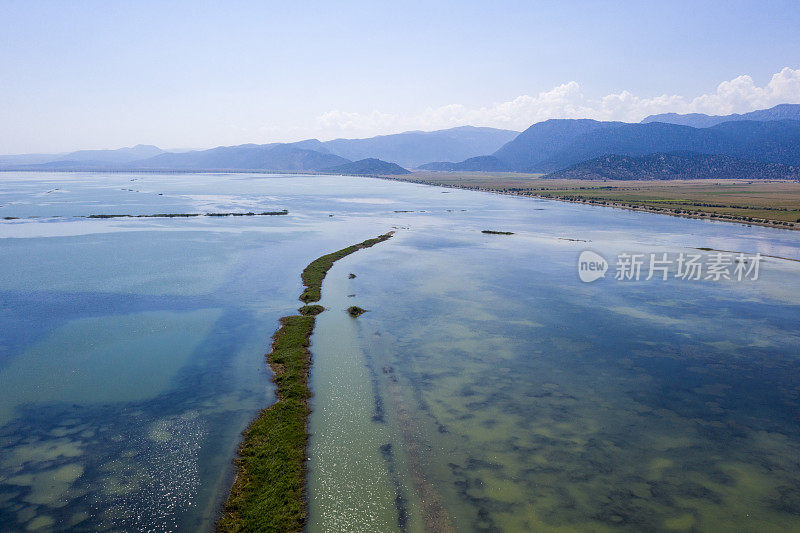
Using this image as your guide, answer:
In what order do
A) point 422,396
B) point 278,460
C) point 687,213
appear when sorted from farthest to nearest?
1. point 687,213
2. point 422,396
3. point 278,460

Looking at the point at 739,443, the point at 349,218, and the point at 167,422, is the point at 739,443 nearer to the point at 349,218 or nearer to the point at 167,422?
the point at 167,422

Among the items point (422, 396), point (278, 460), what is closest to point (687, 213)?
point (422, 396)

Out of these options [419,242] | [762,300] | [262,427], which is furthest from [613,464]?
[419,242]

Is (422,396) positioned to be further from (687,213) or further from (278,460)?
(687,213)

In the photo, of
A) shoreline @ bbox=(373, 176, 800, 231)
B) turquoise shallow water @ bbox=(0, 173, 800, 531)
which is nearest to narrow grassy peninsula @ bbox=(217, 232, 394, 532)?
turquoise shallow water @ bbox=(0, 173, 800, 531)

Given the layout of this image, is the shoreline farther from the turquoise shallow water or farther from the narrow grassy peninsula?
the narrow grassy peninsula

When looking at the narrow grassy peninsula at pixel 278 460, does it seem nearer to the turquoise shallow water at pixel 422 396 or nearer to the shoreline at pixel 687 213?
the turquoise shallow water at pixel 422 396

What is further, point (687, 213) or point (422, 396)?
point (687, 213)

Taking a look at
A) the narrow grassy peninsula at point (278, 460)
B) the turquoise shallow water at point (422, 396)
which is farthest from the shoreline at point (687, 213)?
the narrow grassy peninsula at point (278, 460)

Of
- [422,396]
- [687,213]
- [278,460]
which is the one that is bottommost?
[278,460]
